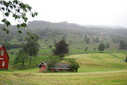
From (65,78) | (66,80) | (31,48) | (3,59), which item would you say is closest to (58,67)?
(3,59)

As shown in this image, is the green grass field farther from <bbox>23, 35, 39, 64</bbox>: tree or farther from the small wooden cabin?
<bbox>23, 35, 39, 64</bbox>: tree

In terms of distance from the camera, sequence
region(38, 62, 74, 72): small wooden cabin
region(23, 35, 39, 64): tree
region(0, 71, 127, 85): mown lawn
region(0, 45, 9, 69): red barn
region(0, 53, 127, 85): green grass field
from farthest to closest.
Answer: region(23, 35, 39, 64): tree < region(38, 62, 74, 72): small wooden cabin < region(0, 45, 9, 69): red barn < region(0, 53, 127, 85): green grass field < region(0, 71, 127, 85): mown lawn

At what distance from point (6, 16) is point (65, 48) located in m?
79.3

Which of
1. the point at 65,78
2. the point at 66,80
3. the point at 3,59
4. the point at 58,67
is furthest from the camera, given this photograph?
the point at 58,67

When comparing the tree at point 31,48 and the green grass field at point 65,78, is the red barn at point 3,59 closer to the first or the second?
the green grass field at point 65,78

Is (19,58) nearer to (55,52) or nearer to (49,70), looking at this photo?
(55,52)

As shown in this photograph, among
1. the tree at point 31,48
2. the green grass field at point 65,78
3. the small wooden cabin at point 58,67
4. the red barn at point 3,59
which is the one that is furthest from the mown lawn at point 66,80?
the tree at point 31,48

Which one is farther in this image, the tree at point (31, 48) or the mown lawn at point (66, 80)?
the tree at point (31, 48)

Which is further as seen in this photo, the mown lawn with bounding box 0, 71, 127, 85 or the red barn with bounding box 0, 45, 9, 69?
the red barn with bounding box 0, 45, 9, 69

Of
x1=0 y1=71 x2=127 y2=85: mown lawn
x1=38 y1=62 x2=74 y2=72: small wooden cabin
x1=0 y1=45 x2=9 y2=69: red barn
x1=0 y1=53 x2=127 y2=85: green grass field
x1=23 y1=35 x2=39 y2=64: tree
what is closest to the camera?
x1=0 y1=71 x2=127 y2=85: mown lawn

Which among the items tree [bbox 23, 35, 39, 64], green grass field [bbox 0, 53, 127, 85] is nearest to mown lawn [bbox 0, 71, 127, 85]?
green grass field [bbox 0, 53, 127, 85]

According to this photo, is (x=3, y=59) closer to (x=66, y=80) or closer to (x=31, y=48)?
(x=31, y=48)

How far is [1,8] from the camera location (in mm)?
11164

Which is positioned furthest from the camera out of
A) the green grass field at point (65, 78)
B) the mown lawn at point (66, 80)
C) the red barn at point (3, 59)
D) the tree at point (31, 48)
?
the tree at point (31, 48)
